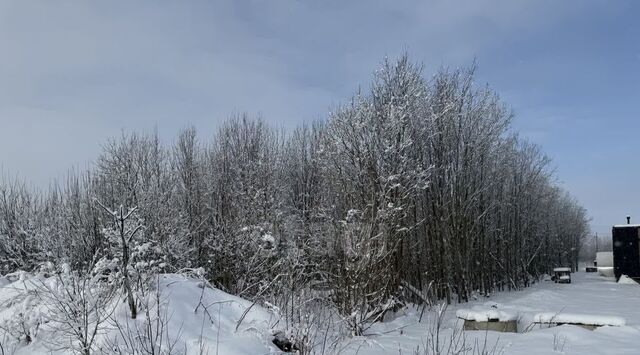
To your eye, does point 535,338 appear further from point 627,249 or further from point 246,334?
point 627,249

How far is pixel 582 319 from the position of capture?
11.5 m

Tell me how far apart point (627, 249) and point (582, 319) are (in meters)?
24.7

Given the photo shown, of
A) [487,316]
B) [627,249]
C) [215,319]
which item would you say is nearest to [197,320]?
[215,319]

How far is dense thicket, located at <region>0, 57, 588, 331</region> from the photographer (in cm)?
1377

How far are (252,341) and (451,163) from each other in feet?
48.7

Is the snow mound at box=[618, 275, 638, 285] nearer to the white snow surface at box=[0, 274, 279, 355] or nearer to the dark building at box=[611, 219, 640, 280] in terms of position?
the dark building at box=[611, 219, 640, 280]

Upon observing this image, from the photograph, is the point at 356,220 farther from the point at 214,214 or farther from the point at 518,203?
the point at 518,203

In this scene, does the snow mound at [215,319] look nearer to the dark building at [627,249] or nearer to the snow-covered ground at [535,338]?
the snow-covered ground at [535,338]

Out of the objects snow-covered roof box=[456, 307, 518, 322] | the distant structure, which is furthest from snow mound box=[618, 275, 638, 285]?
snow-covered roof box=[456, 307, 518, 322]

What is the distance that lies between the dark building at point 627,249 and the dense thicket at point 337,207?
710 centimetres

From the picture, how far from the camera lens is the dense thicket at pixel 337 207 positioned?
45.2 feet

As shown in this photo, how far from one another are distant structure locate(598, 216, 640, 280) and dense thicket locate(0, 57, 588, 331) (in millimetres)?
7106

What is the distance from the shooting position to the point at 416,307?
17672 millimetres

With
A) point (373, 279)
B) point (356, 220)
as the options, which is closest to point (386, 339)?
point (373, 279)
